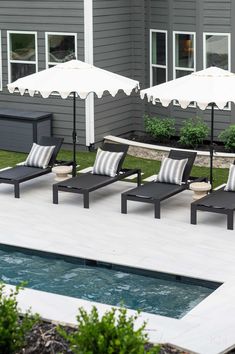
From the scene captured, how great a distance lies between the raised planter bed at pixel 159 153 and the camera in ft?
71.5

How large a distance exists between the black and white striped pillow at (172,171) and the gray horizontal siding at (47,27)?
15.9 ft

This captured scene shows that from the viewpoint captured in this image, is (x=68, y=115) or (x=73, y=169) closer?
(x=73, y=169)

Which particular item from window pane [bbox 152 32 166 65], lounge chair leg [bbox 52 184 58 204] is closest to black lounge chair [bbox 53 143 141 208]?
lounge chair leg [bbox 52 184 58 204]

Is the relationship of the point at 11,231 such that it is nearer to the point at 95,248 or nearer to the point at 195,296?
the point at 95,248

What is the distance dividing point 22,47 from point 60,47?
1193 millimetres

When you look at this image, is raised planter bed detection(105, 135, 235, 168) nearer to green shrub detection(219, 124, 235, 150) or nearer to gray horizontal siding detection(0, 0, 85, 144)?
green shrub detection(219, 124, 235, 150)

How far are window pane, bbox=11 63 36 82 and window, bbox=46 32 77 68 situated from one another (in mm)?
555

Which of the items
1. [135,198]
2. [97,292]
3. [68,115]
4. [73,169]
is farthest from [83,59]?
[97,292]

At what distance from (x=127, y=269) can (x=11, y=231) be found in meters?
2.89

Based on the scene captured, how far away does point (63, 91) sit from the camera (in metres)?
19.0

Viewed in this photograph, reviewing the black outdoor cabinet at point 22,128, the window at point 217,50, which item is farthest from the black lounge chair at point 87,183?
the window at point 217,50

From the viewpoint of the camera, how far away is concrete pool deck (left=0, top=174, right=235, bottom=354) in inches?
501

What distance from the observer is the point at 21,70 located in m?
24.3

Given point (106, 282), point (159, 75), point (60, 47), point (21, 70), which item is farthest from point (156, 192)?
point (21, 70)
